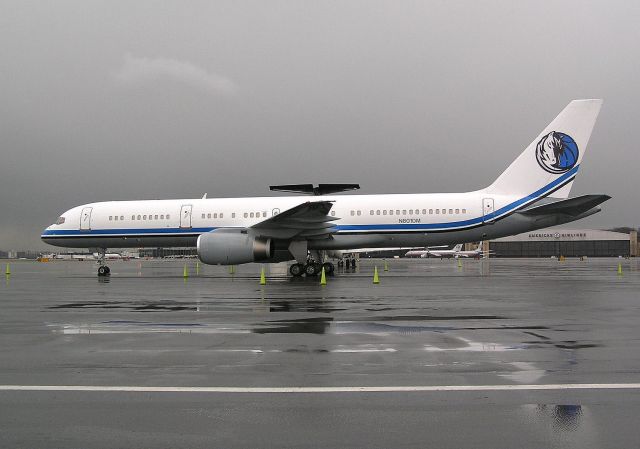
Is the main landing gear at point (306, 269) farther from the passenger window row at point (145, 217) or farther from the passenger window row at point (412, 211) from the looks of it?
the passenger window row at point (145, 217)

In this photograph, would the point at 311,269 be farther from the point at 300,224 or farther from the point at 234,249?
the point at 234,249

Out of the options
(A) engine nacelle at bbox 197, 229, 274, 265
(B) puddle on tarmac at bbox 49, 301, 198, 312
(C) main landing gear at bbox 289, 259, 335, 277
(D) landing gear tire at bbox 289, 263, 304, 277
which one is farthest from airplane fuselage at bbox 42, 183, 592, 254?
(B) puddle on tarmac at bbox 49, 301, 198, 312

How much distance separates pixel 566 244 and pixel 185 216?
322 feet

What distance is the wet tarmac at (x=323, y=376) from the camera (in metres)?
4.15

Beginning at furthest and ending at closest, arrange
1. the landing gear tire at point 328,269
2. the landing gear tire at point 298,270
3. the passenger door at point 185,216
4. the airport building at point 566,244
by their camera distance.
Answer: the airport building at point 566,244, the passenger door at point 185,216, the landing gear tire at point 328,269, the landing gear tire at point 298,270

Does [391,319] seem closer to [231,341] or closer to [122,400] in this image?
[231,341]

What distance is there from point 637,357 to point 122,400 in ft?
18.8

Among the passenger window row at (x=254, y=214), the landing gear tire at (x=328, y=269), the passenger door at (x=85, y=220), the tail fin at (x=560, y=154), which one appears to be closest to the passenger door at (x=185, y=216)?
the passenger window row at (x=254, y=214)

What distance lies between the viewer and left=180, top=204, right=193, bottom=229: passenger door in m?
29.2

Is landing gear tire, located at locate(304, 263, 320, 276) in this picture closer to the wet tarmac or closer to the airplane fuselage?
the airplane fuselage

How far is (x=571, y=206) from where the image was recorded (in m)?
24.9

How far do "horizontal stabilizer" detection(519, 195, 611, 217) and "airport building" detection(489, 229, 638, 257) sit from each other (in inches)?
3444

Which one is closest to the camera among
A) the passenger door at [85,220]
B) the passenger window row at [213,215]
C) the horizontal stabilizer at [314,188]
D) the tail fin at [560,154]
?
the tail fin at [560,154]

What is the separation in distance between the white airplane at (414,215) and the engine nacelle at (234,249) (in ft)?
0.14
